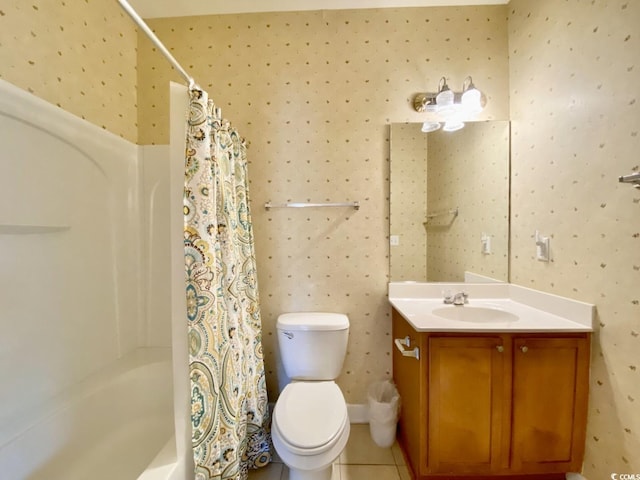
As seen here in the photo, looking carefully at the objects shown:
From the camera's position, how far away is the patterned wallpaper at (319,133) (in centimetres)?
169

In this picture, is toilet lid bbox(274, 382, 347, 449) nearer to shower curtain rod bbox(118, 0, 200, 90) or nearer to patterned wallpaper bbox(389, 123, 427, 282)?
patterned wallpaper bbox(389, 123, 427, 282)

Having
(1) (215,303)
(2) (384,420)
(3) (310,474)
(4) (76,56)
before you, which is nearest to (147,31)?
(4) (76,56)

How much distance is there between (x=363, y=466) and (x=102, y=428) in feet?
4.46

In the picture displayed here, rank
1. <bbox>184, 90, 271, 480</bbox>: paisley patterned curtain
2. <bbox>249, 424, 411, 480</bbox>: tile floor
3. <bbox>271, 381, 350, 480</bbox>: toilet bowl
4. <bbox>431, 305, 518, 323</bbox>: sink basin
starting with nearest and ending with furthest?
<bbox>184, 90, 271, 480</bbox>: paisley patterned curtain
<bbox>271, 381, 350, 480</bbox>: toilet bowl
<bbox>249, 424, 411, 480</bbox>: tile floor
<bbox>431, 305, 518, 323</bbox>: sink basin

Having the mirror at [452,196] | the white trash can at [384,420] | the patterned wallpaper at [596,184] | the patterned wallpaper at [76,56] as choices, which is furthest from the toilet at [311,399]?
the patterned wallpaper at [76,56]

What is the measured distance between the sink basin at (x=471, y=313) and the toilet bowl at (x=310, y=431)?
0.74 meters

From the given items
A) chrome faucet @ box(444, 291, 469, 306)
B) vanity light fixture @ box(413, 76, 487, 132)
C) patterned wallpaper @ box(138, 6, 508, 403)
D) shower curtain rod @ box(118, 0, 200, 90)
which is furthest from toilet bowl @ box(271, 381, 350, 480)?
vanity light fixture @ box(413, 76, 487, 132)

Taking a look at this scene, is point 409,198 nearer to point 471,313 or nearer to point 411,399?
point 471,313

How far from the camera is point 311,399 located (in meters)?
1.30

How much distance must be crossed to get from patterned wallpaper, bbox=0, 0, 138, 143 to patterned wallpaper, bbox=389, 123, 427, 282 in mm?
1719

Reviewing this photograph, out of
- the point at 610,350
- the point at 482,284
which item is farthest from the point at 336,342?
the point at 610,350

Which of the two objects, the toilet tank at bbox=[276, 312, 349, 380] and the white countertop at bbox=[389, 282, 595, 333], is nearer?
the white countertop at bbox=[389, 282, 595, 333]

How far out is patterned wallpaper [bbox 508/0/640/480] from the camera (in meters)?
1.00

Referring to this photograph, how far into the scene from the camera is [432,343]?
1.18 metres
